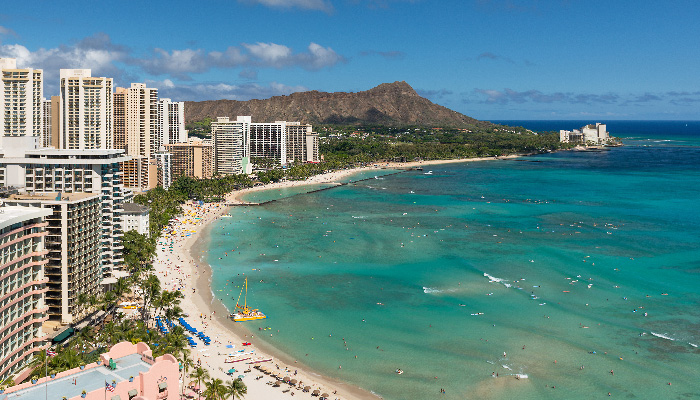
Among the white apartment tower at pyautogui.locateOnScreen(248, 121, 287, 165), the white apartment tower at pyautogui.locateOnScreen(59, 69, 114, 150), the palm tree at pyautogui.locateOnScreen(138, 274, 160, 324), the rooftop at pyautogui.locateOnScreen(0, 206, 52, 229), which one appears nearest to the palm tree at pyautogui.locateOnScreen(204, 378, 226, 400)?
the rooftop at pyautogui.locateOnScreen(0, 206, 52, 229)

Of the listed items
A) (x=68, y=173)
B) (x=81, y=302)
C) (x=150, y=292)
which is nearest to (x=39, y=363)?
(x=81, y=302)

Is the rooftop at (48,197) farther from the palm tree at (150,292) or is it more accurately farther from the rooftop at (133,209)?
the rooftop at (133,209)

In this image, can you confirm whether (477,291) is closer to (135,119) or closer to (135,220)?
(135,220)

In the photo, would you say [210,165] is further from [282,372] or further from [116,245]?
[282,372]

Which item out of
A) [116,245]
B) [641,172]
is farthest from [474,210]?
[641,172]

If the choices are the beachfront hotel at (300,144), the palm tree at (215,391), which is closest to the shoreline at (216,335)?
the palm tree at (215,391)

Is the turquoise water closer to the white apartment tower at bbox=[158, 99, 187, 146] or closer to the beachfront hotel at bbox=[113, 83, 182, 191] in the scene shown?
the beachfront hotel at bbox=[113, 83, 182, 191]

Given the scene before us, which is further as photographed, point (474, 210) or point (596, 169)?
point (596, 169)
